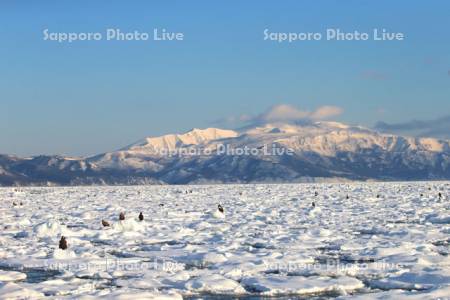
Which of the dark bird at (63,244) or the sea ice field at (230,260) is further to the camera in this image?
the dark bird at (63,244)

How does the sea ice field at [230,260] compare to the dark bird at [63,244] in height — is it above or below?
below

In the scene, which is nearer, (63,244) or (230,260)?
(230,260)

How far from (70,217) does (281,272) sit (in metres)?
19.7

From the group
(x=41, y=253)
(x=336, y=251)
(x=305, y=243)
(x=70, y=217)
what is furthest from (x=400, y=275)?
(x=70, y=217)

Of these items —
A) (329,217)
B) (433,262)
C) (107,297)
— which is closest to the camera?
(107,297)

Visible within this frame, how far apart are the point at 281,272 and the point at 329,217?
16111mm

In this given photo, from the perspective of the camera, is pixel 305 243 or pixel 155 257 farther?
pixel 305 243

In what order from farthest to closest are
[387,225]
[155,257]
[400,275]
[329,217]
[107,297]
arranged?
[329,217] → [387,225] → [155,257] → [400,275] → [107,297]

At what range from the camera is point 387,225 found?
2656 centimetres

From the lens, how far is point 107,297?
12625 millimetres

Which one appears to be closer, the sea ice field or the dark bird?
the sea ice field

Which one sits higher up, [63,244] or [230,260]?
[63,244]

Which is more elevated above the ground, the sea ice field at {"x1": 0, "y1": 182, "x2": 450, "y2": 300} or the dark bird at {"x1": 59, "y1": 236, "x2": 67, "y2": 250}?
the dark bird at {"x1": 59, "y1": 236, "x2": 67, "y2": 250}

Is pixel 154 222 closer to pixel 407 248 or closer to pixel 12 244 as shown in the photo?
pixel 12 244
